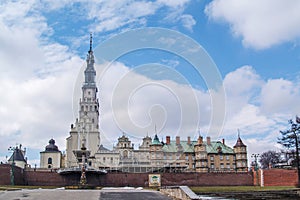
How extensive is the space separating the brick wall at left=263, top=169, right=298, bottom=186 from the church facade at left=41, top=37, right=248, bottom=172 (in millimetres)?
24081

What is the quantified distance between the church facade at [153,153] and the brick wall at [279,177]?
24.1 meters

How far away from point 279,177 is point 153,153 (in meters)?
34.1

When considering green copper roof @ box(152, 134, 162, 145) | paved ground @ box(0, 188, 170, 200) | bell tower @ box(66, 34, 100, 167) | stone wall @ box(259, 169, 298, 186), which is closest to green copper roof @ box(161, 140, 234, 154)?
green copper roof @ box(152, 134, 162, 145)

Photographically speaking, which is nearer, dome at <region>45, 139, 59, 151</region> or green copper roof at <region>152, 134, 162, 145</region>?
green copper roof at <region>152, 134, 162, 145</region>

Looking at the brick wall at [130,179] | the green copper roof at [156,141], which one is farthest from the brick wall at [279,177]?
the green copper roof at [156,141]

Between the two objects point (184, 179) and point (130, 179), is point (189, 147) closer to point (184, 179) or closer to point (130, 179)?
point (184, 179)

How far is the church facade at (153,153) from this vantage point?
88.7 metres

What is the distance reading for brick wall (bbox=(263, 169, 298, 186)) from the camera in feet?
209

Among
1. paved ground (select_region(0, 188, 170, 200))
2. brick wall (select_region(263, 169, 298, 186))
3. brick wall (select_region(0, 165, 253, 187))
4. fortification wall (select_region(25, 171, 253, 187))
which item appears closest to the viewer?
paved ground (select_region(0, 188, 170, 200))

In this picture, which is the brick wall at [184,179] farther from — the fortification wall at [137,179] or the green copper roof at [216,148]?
the green copper roof at [216,148]

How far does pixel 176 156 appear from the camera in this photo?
9275 cm

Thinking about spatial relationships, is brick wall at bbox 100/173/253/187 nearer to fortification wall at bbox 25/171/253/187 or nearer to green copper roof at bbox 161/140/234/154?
fortification wall at bbox 25/171/253/187

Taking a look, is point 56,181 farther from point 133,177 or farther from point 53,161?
point 53,161

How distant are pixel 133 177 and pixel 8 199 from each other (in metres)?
44.9
